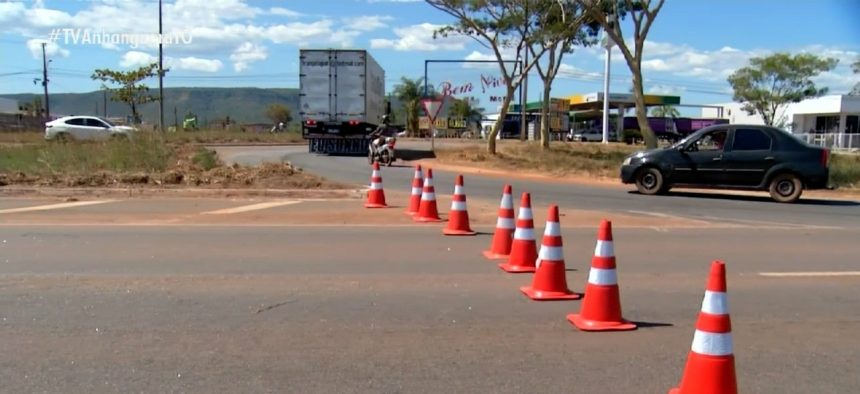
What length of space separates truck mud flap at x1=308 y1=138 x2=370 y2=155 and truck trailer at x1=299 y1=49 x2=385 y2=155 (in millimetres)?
603

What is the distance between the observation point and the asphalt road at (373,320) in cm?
461

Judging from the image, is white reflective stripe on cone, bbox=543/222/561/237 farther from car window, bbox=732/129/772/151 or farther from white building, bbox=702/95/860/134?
white building, bbox=702/95/860/134

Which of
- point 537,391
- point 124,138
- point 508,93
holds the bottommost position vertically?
point 537,391

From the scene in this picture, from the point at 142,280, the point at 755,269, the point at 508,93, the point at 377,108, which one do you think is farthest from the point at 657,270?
the point at 377,108

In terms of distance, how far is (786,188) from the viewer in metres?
16.6

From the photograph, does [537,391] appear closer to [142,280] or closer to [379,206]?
[142,280]

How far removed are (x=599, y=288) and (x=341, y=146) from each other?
2726cm

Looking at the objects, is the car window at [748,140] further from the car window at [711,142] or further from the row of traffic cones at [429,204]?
the row of traffic cones at [429,204]

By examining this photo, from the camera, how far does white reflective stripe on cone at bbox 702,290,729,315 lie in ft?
13.4

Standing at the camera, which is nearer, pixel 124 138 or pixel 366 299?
pixel 366 299

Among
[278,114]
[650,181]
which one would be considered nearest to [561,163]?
[650,181]

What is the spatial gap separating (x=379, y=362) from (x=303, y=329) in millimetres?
948

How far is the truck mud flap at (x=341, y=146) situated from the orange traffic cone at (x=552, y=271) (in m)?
25.7

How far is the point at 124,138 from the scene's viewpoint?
64.5 ft
